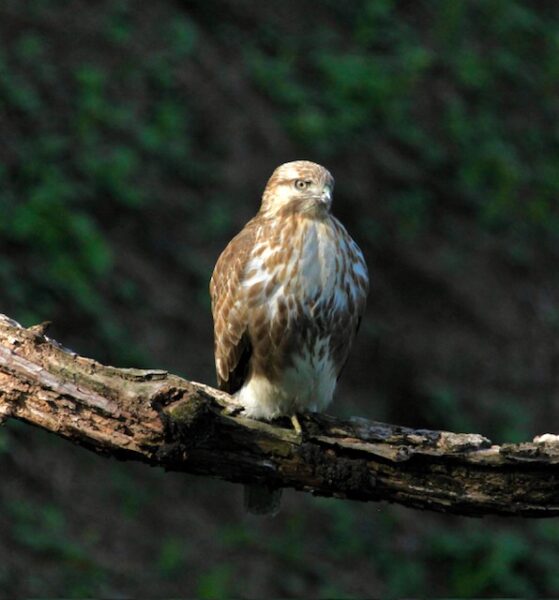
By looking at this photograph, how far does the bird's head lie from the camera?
4824 millimetres

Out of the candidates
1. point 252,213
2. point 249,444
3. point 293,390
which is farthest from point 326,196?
point 252,213

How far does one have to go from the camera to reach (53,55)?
8.45 meters

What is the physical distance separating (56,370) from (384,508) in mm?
4502

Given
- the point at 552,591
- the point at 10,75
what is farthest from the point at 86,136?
the point at 552,591

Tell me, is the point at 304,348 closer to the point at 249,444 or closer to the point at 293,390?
the point at 293,390

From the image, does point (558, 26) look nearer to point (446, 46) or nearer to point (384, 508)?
point (446, 46)

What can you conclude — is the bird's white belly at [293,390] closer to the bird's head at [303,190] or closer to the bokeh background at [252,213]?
the bird's head at [303,190]

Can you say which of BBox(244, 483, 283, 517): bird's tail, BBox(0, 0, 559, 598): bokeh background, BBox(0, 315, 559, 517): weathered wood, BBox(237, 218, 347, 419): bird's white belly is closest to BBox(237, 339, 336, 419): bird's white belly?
BBox(237, 218, 347, 419): bird's white belly

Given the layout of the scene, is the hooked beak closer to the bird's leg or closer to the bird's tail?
the bird's leg

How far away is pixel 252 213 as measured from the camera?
8.56 metres

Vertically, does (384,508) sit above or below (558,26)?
below

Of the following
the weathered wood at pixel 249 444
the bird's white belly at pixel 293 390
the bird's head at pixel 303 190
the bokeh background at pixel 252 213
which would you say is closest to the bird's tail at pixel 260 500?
the bird's white belly at pixel 293 390

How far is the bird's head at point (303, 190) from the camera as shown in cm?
482

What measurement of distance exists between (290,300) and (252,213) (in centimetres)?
388
